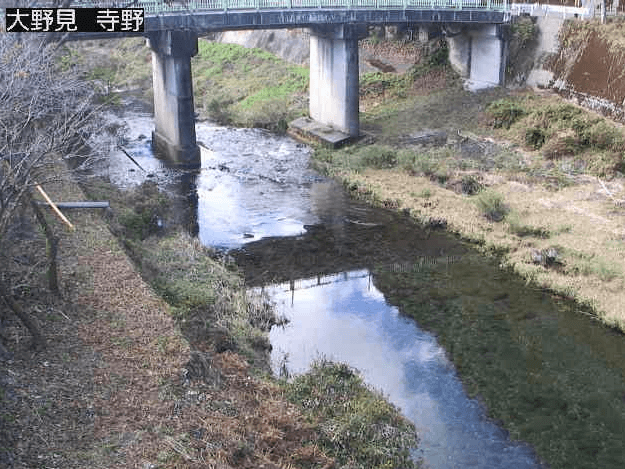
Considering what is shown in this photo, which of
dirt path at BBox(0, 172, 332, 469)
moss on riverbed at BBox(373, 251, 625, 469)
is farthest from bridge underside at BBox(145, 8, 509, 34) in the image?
dirt path at BBox(0, 172, 332, 469)

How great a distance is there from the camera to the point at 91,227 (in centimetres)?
1862

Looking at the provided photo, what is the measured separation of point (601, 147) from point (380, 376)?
663 inches

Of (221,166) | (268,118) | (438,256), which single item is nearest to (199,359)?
(438,256)

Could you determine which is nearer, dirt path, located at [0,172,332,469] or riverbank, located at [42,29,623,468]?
dirt path, located at [0,172,332,469]

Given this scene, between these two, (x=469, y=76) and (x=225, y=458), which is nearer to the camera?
(x=225, y=458)

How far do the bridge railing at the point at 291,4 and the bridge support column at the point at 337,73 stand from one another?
1224mm

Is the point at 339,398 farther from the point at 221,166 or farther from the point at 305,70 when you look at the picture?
the point at 305,70

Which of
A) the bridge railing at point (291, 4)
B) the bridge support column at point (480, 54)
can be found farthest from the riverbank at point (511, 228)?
the bridge railing at point (291, 4)

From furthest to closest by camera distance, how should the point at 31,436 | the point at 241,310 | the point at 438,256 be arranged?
the point at 438,256 < the point at 241,310 < the point at 31,436

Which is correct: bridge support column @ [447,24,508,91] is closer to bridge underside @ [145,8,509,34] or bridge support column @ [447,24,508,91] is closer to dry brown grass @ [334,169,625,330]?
bridge underside @ [145,8,509,34]

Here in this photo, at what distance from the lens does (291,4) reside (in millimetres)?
32719

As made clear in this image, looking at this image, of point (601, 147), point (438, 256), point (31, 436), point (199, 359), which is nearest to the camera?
point (31, 436)

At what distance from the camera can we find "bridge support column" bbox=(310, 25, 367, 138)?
34.8m

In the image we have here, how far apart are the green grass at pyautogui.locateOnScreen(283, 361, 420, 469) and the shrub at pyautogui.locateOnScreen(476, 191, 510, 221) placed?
38.2 ft
